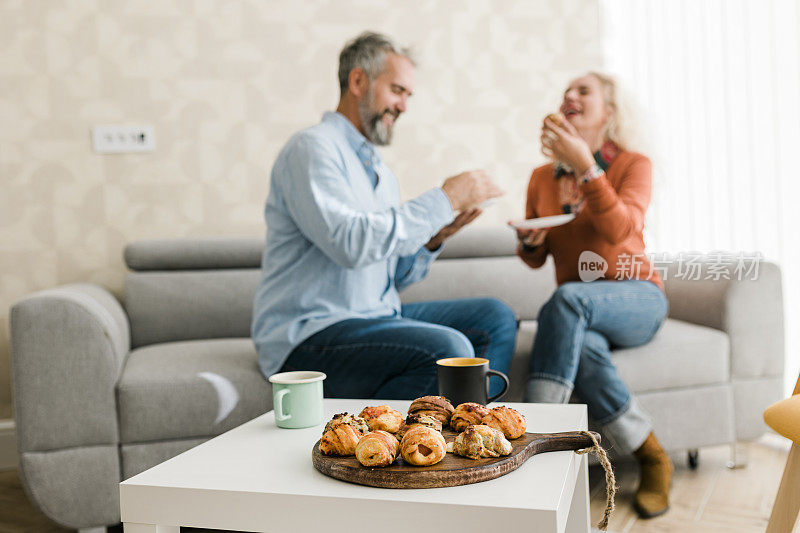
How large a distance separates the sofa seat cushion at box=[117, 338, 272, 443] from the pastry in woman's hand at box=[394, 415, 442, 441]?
79cm

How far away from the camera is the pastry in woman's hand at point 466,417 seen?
2.46ft

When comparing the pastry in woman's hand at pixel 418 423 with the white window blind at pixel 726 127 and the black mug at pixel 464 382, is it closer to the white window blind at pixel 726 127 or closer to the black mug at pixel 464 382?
the black mug at pixel 464 382

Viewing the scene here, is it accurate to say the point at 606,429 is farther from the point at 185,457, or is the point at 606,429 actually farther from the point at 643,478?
the point at 185,457

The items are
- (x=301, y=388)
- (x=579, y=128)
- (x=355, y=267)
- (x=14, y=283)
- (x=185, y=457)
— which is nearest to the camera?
(x=185, y=457)

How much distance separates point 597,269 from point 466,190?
1.53 ft

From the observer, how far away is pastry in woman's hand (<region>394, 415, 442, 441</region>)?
706 mm

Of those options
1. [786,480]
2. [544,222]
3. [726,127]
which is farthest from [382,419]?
[726,127]

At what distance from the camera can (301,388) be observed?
2.93 feet

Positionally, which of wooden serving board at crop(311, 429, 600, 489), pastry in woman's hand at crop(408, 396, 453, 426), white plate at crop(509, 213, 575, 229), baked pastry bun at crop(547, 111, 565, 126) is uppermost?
baked pastry bun at crop(547, 111, 565, 126)

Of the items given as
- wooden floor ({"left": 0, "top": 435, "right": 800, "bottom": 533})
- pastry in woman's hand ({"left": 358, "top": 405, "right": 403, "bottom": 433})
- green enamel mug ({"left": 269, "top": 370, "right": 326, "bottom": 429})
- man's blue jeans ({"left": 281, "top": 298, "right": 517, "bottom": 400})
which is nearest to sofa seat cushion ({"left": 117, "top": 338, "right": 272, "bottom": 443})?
man's blue jeans ({"left": 281, "top": 298, "right": 517, "bottom": 400})

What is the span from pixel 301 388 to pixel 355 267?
531 mm

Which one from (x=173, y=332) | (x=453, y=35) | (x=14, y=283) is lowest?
(x=173, y=332)

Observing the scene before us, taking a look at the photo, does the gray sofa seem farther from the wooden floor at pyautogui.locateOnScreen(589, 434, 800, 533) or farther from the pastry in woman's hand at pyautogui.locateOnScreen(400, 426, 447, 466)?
the pastry in woman's hand at pyautogui.locateOnScreen(400, 426, 447, 466)

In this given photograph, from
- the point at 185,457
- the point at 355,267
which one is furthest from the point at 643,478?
the point at 185,457
